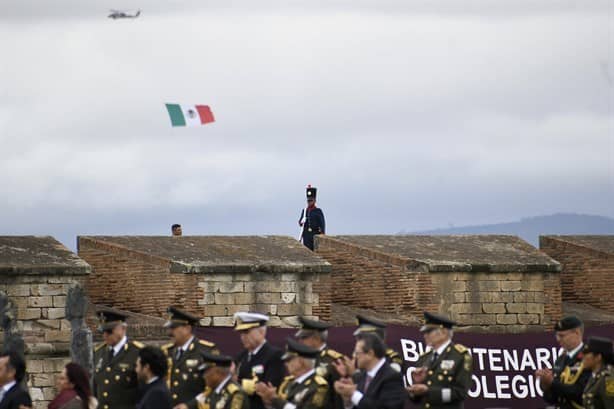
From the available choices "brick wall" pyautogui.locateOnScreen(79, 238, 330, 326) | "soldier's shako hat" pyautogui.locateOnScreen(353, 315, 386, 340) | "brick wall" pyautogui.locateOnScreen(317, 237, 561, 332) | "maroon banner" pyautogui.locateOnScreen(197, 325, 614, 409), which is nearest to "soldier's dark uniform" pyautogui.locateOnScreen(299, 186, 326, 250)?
"brick wall" pyautogui.locateOnScreen(317, 237, 561, 332)

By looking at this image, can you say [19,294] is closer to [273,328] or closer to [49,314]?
[49,314]

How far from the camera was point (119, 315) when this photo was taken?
2005 centimetres

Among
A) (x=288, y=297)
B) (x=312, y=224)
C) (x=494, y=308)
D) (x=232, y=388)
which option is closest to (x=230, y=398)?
(x=232, y=388)

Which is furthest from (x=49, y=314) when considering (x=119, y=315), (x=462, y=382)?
(x=462, y=382)

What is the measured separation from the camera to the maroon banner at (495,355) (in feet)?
88.5

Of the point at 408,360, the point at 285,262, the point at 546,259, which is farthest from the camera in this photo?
the point at 546,259

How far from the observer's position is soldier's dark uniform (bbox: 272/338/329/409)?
59.4ft

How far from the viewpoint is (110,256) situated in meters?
29.3

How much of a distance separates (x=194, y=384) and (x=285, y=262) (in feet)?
29.9

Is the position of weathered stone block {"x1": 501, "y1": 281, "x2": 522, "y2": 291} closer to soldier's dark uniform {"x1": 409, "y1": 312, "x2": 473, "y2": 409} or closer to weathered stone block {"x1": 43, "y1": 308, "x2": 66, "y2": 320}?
weathered stone block {"x1": 43, "y1": 308, "x2": 66, "y2": 320}

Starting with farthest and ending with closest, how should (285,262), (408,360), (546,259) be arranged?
(546,259), (285,262), (408,360)

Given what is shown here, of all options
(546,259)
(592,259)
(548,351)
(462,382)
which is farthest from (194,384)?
(592,259)

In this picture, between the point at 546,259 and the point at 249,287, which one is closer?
the point at 249,287

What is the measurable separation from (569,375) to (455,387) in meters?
1.38
